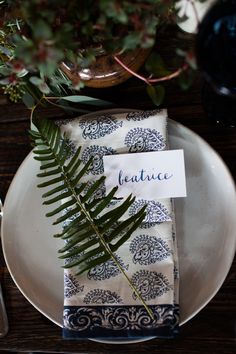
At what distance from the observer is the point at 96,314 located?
68 centimetres

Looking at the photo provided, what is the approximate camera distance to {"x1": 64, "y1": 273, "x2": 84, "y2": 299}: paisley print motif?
0.69 meters

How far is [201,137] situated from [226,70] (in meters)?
0.13

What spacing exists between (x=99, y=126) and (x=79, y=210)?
122 mm

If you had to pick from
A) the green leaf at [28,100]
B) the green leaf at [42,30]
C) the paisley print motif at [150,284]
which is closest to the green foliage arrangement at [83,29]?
the green leaf at [42,30]

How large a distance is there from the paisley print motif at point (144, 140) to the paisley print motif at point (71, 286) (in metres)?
0.19

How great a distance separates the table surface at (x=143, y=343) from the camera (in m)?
0.69

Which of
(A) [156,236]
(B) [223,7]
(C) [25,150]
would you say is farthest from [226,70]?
(C) [25,150]

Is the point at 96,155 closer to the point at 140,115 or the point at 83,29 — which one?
the point at 140,115

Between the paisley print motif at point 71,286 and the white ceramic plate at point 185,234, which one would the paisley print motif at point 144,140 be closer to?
the white ceramic plate at point 185,234

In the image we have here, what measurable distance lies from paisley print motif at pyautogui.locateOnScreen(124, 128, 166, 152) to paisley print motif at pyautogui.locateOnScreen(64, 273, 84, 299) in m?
0.19

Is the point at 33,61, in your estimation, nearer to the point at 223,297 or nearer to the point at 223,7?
the point at 223,7

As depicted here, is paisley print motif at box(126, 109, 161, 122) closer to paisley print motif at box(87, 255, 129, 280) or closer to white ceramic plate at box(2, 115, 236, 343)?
white ceramic plate at box(2, 115, 236, 343)

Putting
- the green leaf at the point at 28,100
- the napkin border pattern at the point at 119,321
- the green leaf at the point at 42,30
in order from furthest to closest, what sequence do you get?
the green leaf at the point at 28,100 < the napkin border pattern at the point at 119,321 < the green leaf at the point at 42,30

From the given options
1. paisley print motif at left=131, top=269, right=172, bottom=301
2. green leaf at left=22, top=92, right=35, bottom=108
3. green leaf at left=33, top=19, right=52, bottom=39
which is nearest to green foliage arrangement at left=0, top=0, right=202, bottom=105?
green leaf at left=33, top=19, right=52, bottom=39
